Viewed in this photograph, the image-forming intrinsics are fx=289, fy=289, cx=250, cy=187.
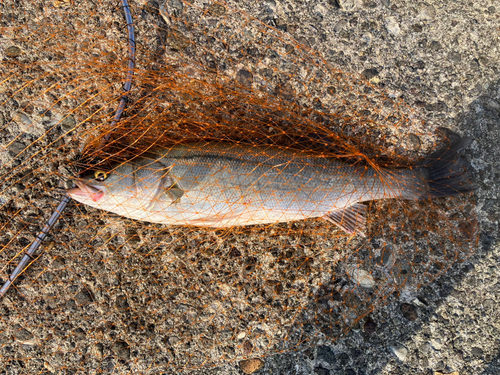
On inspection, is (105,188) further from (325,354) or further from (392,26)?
(392,26)

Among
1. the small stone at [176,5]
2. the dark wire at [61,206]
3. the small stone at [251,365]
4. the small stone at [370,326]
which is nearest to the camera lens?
the dark wire at [61,206]

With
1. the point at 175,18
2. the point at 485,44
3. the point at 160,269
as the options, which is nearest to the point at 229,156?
the point at 160,269

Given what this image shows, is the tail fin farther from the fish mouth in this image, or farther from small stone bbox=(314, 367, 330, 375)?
the fish mouth

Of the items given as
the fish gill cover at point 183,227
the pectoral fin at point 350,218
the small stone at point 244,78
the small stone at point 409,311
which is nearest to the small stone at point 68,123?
the fish gill cover at point 183,227

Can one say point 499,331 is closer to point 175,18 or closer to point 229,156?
point 229,156

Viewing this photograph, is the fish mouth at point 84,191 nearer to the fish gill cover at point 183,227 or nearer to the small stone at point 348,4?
the fish gill cover at point 183,227

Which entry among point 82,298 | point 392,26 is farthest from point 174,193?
point 392,26
